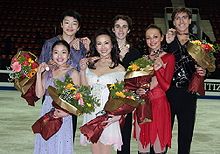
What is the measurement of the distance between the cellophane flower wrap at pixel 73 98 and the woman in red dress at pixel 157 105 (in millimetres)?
723

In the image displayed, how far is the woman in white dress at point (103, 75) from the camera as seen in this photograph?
4.00 metres

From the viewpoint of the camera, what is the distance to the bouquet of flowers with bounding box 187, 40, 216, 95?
171 inches

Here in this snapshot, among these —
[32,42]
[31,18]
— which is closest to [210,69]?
[32,42]

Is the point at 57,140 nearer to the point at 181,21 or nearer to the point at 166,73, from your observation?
the point at 166,73

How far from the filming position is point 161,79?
13.8ft

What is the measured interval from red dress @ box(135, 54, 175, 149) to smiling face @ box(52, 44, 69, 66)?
2.62 feet

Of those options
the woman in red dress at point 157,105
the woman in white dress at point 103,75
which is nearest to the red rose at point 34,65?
the woman in white dress at point 103,75

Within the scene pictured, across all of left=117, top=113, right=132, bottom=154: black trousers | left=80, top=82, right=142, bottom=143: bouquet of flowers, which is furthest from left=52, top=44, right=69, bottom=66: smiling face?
left=117, top=113, right=132, bottom=154: black trousers

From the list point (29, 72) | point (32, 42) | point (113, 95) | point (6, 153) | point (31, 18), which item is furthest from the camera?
point (31, 18)

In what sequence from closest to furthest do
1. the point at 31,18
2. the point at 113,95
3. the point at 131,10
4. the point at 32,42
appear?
the point at 113,95 → the point at 32,42 → the point at 31,18 → the point at 131,10

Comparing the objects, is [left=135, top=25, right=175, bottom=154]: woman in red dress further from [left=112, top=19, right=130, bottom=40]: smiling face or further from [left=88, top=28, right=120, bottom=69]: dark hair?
[left=88, top=28, right=120, bottom=69]: dark hair

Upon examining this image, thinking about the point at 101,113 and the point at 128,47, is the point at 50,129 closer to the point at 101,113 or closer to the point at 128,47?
the point at 101,113

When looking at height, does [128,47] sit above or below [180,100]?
above

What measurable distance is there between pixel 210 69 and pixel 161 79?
1.77ft
